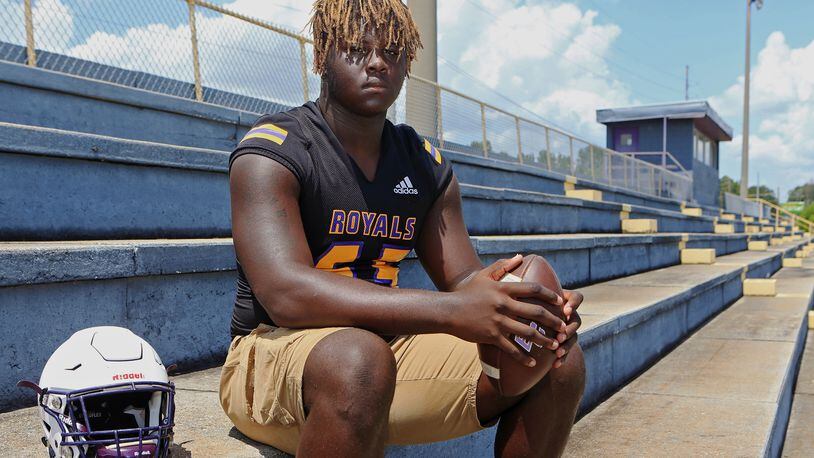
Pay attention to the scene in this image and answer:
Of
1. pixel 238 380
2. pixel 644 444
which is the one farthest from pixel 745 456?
pixel 238 380

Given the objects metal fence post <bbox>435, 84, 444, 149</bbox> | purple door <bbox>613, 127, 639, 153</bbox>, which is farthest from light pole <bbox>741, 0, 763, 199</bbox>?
metal fence post <bbox>435, 84, 444, 149</bbox>

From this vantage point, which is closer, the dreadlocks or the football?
the football

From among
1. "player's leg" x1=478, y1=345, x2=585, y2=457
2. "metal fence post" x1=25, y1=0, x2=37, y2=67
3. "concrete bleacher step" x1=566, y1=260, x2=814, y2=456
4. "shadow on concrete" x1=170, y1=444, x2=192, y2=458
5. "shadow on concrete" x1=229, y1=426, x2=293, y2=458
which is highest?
"metal fence post" x1=25, y1=0, x2=37, y2=67

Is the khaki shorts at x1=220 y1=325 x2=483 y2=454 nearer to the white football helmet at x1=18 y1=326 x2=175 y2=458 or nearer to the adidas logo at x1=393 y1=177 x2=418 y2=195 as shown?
the white football helmet at x1=18 y1=326 x2=175 y2=458

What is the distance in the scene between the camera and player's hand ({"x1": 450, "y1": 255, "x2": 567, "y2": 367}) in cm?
142

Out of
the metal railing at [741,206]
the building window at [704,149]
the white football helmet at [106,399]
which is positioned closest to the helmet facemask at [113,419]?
the white football helmet at [106,399]

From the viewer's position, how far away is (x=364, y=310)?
4.85 ft

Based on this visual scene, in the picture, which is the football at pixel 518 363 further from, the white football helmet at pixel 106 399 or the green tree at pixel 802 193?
the green tree at pixel 802 193

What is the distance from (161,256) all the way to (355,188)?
84cm

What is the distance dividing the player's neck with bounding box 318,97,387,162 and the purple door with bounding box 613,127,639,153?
92.4ft

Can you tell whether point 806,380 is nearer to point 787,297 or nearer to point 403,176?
point 787,297

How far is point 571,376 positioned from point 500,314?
35 centimetres

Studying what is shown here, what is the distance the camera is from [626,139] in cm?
2878

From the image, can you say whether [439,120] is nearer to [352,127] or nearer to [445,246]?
[445,246]
